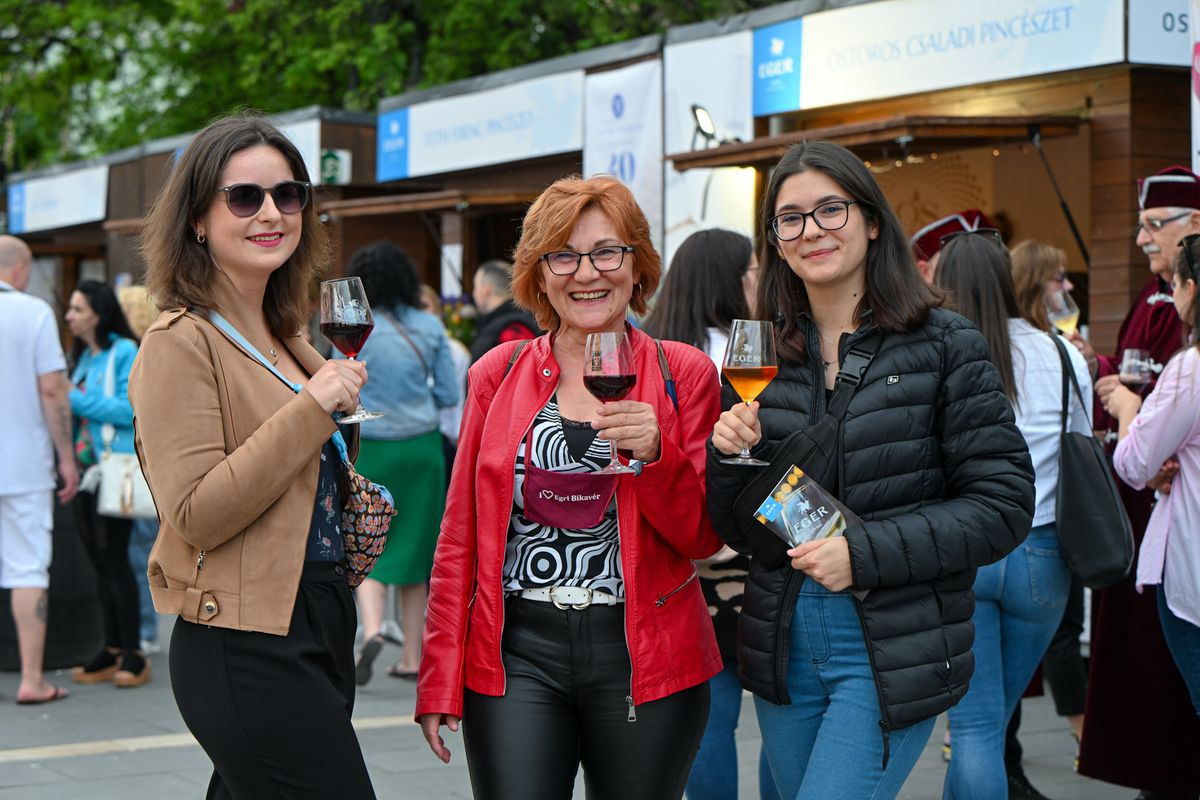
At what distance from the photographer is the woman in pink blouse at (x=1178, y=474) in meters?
4.80

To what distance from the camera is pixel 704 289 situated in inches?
198

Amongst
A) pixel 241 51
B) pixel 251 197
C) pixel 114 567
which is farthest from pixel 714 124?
pixel 241 51

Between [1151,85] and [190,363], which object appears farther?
[1151,85]

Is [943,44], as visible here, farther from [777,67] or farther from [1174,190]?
[1174,190]

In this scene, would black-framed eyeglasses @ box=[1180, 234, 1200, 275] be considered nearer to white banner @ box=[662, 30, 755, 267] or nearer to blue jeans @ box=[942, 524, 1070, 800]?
blue jeans @ box=[942, 524, 1070, 800]

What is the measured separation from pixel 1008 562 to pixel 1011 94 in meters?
6.58

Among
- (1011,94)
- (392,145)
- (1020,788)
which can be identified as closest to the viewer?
(1020,788)

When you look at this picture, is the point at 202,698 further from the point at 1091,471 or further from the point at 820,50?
the point at 820,50

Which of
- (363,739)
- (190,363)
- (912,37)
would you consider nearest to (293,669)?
(190,363)

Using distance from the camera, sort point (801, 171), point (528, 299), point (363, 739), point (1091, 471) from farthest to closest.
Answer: point (363, 739) → point (1091, 471) → point (528, 299) → point (801, 171)

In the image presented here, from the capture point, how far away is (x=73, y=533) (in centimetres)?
859

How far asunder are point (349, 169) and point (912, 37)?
343 inches

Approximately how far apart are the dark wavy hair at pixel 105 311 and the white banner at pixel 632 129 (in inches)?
193

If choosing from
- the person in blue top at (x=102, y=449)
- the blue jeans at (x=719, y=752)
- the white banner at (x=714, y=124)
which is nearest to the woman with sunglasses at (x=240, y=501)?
the blue jeans at (x=719, y=752)
